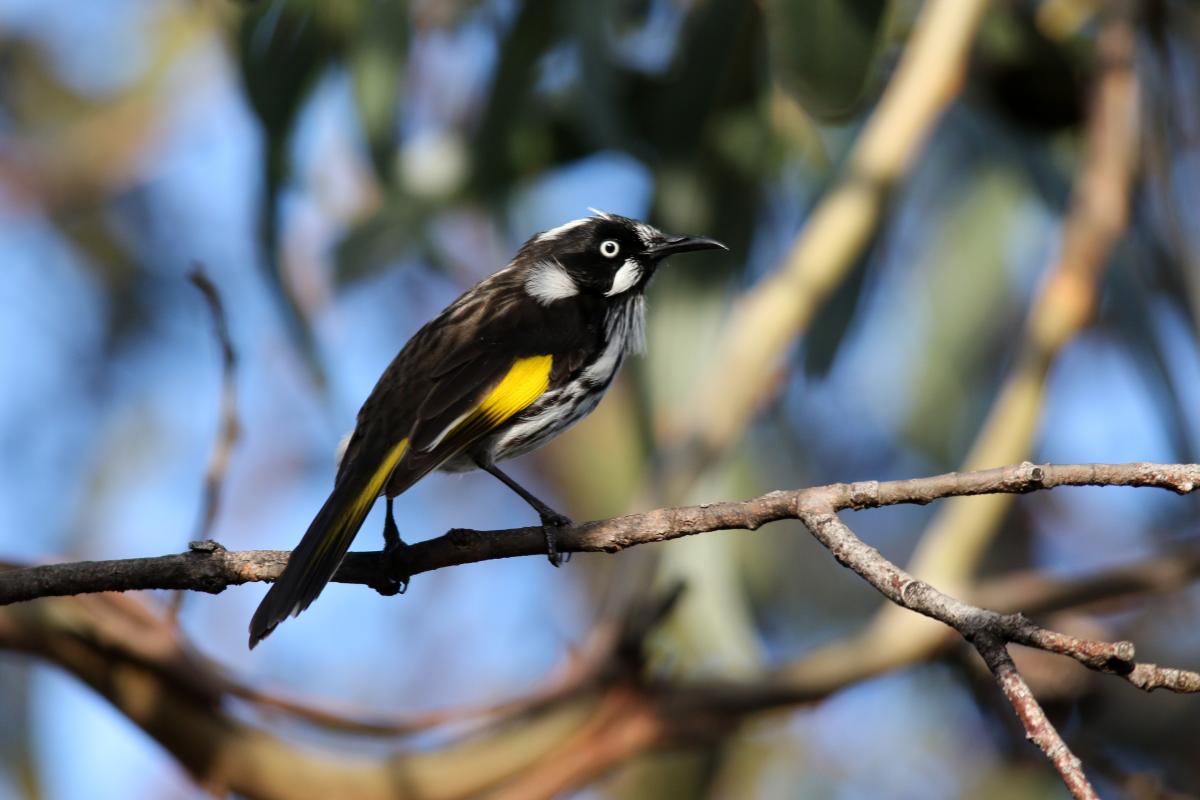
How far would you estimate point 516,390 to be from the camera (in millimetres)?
2760

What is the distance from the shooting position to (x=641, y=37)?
14.8ft

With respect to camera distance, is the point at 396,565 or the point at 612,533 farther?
the point at 396,565

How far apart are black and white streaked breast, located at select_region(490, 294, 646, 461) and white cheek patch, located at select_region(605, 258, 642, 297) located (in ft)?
0.39

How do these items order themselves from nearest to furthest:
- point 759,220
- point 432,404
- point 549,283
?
point 432,404 → point 549,283 → point 759,220

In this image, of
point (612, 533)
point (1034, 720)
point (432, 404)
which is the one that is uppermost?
point (432, 404)

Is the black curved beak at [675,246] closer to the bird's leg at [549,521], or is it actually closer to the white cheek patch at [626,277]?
the white cheek patch at [626,277]

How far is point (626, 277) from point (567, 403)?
57 cm

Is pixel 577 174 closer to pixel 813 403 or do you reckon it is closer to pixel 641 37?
pixel 641 37


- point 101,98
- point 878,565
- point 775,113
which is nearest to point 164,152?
point 101,98

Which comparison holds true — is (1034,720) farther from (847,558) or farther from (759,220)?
(759,220)

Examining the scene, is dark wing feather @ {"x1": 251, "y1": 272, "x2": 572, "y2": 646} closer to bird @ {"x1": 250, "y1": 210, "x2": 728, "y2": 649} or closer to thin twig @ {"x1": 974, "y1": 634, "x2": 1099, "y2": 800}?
bird @ {"x1": 250, "y1": 210, "x2": 728, "y2": 649}

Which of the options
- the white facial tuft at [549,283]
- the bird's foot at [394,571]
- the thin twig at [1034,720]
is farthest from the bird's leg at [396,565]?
the thin twig at [1034,720]

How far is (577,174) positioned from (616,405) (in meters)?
0.89

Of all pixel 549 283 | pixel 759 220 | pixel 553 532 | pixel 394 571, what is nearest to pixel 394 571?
pixel 394 571
